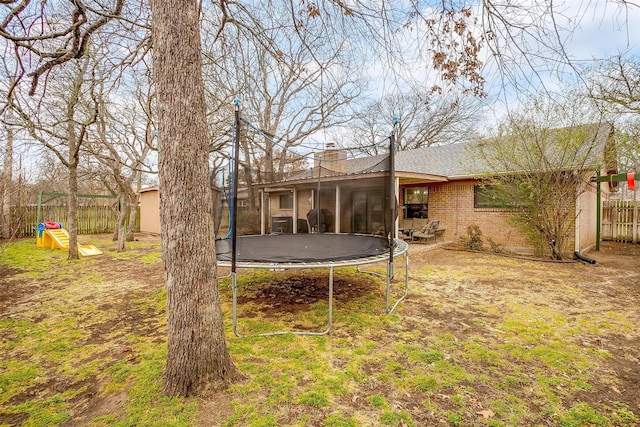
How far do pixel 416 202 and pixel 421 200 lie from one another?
188 millimetres

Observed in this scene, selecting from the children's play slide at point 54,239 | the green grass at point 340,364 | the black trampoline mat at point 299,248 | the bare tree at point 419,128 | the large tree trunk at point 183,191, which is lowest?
the green grass at point 340,364

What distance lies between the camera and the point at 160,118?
200cm

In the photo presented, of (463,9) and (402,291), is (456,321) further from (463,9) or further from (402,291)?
(463,9)

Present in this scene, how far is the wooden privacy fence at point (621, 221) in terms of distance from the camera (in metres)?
10.2

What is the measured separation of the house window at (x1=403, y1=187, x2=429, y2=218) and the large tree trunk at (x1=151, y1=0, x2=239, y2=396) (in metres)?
9.43

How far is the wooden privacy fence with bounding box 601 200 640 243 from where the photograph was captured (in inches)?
402

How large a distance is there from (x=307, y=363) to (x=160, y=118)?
7.06 feet

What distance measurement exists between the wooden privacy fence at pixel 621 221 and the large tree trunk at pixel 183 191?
13625mm

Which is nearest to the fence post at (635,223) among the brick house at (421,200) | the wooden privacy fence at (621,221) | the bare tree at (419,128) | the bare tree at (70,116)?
the wooden privacy fence at (621,221)

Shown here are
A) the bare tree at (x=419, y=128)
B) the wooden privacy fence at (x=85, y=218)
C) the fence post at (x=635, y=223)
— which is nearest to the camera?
the fence post at (x=635, y=223)

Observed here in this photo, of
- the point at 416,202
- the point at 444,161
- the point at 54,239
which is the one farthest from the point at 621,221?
the point at 54,239

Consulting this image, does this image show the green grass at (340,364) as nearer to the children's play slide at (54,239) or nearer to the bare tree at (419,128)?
the children's play slide at (54,239)

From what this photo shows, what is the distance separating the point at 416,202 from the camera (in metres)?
10.7

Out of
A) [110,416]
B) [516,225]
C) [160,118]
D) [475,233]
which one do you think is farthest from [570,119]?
[110,416]
